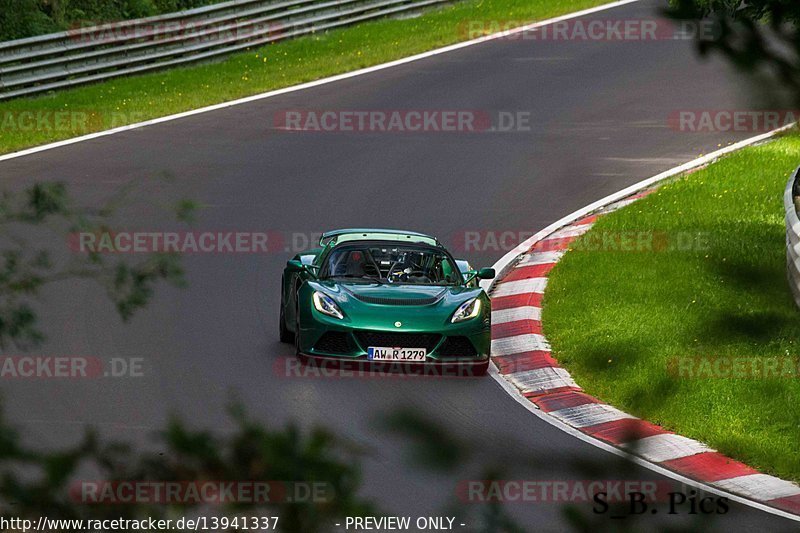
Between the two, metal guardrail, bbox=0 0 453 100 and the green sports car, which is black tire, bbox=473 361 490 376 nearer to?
the green sports car

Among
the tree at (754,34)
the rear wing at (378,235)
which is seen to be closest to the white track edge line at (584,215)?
the tree at (754,34)

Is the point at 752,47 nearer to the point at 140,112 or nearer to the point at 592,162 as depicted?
the point at 592,162

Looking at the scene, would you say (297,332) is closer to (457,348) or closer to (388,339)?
(388,339)

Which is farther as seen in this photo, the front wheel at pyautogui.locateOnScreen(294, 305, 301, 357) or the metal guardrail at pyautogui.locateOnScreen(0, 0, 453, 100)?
the metal guardrail at pyautogui.locateOnScreen(0, 0, 453, 100)

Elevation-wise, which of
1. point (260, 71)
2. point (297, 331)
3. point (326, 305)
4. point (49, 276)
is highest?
point (260, 71)

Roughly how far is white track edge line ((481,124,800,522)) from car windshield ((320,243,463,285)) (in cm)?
114

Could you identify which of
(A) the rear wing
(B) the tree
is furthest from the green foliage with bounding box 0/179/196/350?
(A) the rear wing

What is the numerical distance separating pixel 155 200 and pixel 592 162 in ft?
22.5

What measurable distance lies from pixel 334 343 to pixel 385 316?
52 centimetres

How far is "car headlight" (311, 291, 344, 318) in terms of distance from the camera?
12355mm

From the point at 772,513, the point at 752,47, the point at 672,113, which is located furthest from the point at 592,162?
the point at 752,47

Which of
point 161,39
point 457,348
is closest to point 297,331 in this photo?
point 457,348

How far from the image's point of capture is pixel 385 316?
12.3 metres

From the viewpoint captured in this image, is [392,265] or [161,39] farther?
[161,39]
